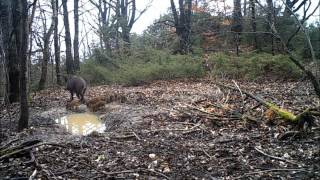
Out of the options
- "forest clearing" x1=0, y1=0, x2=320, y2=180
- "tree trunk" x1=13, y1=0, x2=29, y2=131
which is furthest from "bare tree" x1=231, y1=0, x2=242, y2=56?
"tree trunk" x1=13, y1=0, x2=29, y2=131

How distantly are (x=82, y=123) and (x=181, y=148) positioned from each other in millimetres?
4578

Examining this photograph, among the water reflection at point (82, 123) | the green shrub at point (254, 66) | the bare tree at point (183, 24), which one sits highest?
the bare tree at point (183, 24)

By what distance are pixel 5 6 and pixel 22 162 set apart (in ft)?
28.2

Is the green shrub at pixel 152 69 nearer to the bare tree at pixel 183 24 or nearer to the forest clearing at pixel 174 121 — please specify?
the forest clearing at pixel 174 121

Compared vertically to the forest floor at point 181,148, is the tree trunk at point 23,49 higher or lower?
higher

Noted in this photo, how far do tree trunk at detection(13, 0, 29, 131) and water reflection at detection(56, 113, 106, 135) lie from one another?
1149 millimetres

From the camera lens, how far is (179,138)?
700 centimetres

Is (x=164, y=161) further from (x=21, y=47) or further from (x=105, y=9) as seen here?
(x=105, y=9)

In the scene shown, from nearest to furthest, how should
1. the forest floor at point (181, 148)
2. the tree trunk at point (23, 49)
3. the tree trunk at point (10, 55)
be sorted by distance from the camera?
the forest floor at point (181, 148) < the tree trunk at point (23, 49) < the tree trunk at point (10, 55)

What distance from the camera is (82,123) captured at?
10172mm

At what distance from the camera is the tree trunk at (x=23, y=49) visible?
7699mm

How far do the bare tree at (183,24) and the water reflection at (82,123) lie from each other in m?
Answer: 11.2

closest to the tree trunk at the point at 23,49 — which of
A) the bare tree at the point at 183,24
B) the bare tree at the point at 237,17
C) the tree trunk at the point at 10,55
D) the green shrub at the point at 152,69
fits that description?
the tree trunk at the point at 10,55

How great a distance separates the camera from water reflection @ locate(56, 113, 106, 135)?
935 cm
